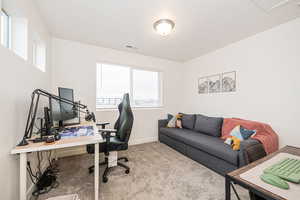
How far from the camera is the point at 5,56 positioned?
106 cm

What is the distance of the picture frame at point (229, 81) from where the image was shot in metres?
2.77

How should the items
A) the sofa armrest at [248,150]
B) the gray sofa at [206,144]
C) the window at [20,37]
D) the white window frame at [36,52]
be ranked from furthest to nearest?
the white window frame at [36,52]
the gray sofa at [206,144]
the sofa armrest at [248,150]
the window at [20,37]

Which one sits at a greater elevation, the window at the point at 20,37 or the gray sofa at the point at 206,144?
the window at the point at 20,37

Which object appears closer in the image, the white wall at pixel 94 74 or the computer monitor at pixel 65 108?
the computer monitor at pixel 65 108

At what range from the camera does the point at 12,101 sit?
117 cm

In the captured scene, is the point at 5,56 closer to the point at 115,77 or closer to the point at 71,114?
the point at 71,114

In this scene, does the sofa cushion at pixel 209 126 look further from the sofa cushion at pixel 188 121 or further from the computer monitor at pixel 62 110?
the computer monitor at pixel 62 110

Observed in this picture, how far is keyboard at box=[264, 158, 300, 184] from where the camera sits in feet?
2.51

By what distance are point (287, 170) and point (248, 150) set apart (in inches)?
38.6

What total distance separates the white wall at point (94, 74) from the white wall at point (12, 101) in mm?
1117

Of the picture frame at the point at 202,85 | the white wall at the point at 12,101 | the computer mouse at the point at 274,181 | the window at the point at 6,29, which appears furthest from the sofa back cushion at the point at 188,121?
the window at the point at 6,29

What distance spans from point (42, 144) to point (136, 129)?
235cm

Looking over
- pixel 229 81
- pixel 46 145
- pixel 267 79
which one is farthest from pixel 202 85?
pixel 46 145

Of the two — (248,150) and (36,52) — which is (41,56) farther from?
(248,150)
